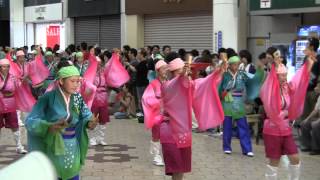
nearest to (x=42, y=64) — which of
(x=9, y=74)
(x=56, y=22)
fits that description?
(x=9, y=74)

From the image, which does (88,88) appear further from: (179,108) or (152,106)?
(179,108)

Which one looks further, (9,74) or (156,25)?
(156,25)

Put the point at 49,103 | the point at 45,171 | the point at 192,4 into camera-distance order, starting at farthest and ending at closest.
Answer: the point at 192,4 → the point at 49,103 → the point at 45,171

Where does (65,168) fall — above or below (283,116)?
below

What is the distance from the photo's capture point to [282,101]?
663 cm

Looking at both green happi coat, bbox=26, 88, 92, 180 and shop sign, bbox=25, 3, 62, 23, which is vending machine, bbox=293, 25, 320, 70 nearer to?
green happi coat, bbox=26, 88, 92, 180

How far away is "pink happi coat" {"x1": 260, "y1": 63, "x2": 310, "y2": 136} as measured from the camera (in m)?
6.60

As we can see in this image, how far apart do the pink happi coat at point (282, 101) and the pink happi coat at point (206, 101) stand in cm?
59

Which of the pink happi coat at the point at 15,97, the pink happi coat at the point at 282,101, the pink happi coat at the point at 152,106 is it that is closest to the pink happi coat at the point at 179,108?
the pink happi coat at the point at 152,106

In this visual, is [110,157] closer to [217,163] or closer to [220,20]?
[217,163]

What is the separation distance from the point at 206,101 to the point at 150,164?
8.12 feet

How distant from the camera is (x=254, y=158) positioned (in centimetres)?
947

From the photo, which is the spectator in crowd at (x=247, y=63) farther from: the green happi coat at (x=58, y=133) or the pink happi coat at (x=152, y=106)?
the green happi coat at (x=58, y=133)

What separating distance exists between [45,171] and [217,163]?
718 cm
